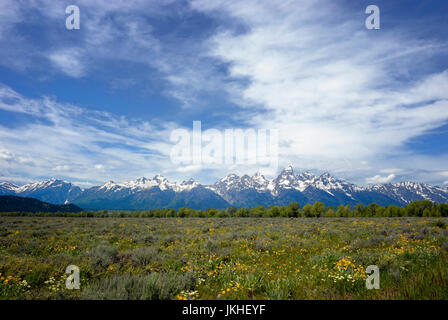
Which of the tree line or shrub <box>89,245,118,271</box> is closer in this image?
shrub <box>89,245,118,271</box>

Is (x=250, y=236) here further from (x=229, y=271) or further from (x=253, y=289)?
(x=253, y=289)

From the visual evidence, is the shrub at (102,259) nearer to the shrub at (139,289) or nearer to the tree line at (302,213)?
the shrub at (139,289)

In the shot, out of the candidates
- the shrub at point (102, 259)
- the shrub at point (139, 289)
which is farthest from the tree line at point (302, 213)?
the shrub at point (139, 289)

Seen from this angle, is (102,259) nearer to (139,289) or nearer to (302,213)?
(139,289)

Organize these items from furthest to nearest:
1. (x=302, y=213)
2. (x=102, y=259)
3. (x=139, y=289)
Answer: (x=302, y=213), (x=102, y=259), (x=139, y=289)

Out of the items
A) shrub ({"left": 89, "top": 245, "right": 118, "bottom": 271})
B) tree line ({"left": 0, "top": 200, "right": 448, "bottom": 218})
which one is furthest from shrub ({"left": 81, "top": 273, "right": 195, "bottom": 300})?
tree line ({"left": 0, "top": 200, "right": 448, "bottom": 218})

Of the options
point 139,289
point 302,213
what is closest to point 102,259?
point 139,289

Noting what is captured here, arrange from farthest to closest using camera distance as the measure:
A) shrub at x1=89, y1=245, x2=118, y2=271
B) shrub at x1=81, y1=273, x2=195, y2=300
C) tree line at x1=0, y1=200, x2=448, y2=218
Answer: tree line at x1=0, y1=200, x2=448, y2=218, shrub at x1=89, y1=245, x2=118, y2=271, shrub at x1=81, y1=273, x2=195, y2=300

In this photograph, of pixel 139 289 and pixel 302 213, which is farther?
pixel 302 213

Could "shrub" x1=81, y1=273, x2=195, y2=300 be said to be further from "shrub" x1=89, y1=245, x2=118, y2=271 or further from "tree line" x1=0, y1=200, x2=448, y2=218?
"tree line" x1=0, y1=200, x2=448, y2=218

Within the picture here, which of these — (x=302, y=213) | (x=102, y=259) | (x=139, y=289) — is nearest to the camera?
(x=139, y=289)

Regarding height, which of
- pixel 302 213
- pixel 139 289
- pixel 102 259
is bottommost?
pixel 302 213
